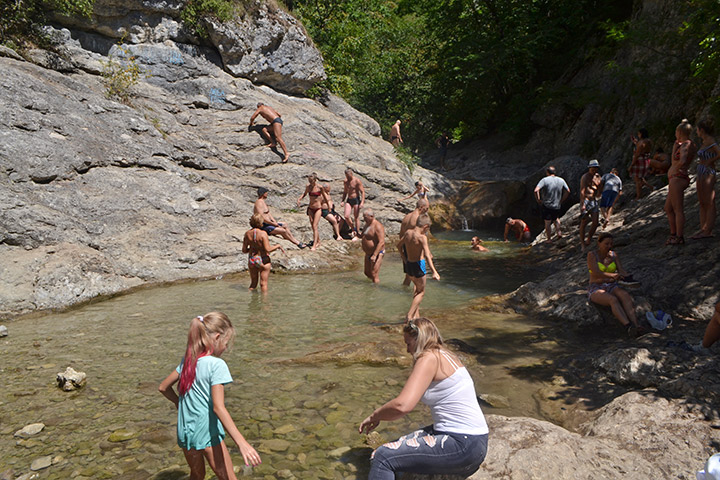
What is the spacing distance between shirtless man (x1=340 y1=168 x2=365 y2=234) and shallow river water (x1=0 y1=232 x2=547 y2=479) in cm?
544

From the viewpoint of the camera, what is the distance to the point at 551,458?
3285 mm

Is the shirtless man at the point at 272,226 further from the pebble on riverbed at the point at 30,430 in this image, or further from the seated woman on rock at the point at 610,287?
the pebble on riverbed at the point at 30,430

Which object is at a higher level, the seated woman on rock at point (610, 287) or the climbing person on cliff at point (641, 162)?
the climbing person on cliff at point (641, 162)

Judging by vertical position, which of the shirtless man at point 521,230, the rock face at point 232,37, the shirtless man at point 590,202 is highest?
the rock face at point 232,37

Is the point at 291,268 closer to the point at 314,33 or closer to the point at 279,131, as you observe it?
the point at 279,131

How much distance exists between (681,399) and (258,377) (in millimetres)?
4088

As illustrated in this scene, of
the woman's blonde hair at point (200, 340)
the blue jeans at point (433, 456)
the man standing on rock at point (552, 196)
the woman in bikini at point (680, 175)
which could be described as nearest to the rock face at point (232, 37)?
the man standing on rock at point (552, 196)

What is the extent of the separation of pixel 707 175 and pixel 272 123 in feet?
39.8

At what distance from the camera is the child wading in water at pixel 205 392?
304 cm

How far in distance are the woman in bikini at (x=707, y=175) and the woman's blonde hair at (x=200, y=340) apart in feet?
23.3

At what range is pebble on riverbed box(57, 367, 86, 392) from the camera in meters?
4.96

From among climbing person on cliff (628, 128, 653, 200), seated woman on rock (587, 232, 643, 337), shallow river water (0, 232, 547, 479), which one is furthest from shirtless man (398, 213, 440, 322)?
climbing person on cliff (628, 128, 653, 200)

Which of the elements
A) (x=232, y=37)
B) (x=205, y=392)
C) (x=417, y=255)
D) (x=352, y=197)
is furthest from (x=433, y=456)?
(x=232, y=37)

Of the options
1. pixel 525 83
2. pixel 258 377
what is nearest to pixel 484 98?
pixel 525 83
